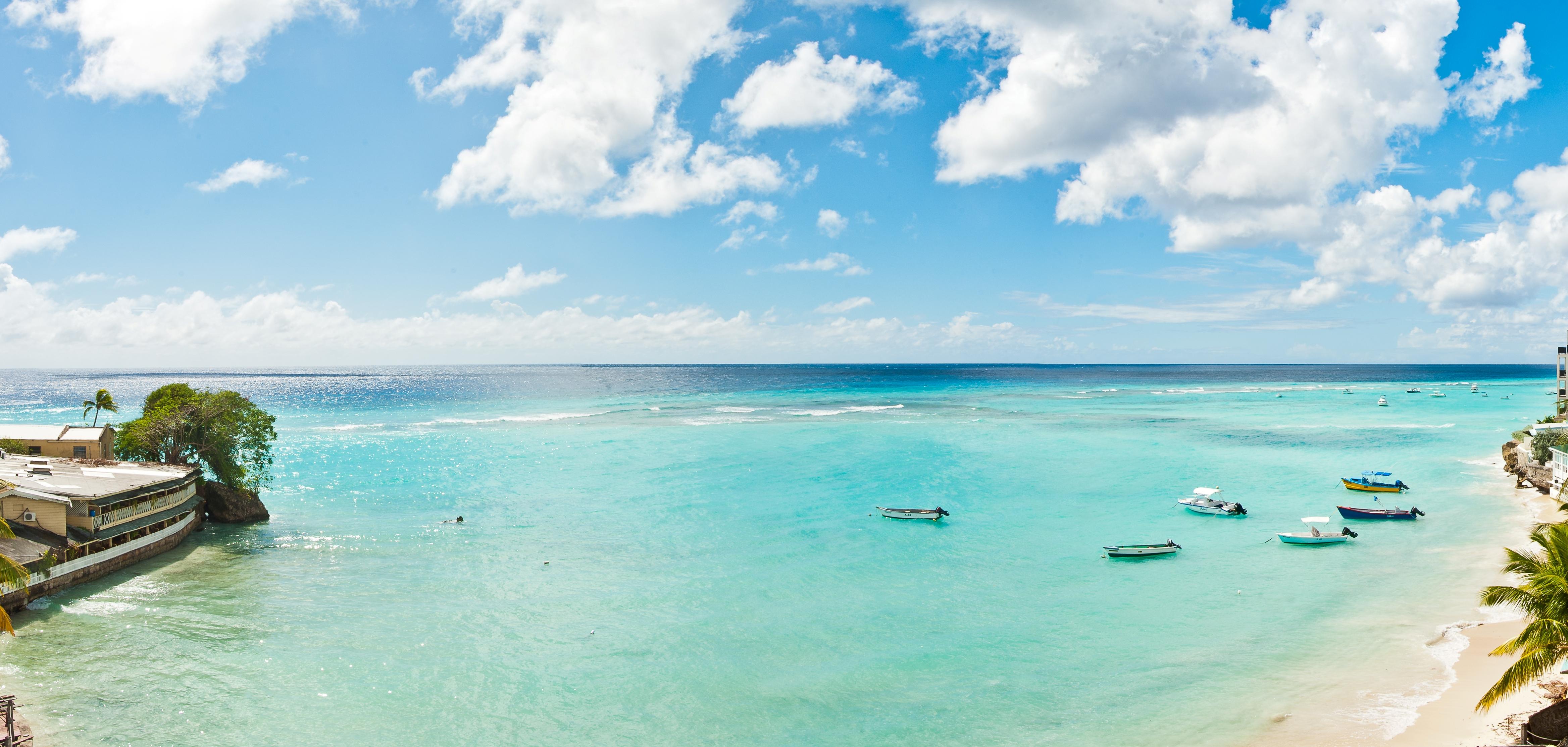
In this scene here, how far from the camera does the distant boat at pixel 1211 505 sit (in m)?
50.2

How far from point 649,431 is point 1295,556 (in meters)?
75.9

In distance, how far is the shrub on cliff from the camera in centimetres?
5491

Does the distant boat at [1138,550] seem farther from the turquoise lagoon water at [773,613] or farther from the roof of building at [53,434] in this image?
the roof of building at [53,434]

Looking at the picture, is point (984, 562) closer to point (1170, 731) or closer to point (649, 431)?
point (1170, 731)

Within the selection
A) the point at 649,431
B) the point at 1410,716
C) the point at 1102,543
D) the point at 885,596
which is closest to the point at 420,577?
the point at 885,596

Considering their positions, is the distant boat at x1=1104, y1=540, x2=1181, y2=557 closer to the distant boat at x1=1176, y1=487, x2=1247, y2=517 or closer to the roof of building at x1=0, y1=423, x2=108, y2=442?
the distant boat at x1=1176, y1=487, x2=1247, y2=517

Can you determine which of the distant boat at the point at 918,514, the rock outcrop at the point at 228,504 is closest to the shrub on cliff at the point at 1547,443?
the distant boat at the point at 918,514

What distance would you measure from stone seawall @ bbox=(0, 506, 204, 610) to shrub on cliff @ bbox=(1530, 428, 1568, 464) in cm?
8759

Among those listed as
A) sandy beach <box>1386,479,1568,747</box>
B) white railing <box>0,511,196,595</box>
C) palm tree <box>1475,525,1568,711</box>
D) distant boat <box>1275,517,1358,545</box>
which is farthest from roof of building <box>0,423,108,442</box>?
distant boat <box>1275,517,1358,545</box>

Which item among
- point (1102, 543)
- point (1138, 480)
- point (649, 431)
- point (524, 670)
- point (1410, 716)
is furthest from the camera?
point (649, 431)

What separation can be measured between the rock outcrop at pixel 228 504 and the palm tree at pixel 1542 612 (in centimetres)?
6073

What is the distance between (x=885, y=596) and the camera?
35688 mm

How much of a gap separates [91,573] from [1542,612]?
53420 mm

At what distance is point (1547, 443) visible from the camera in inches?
2188
